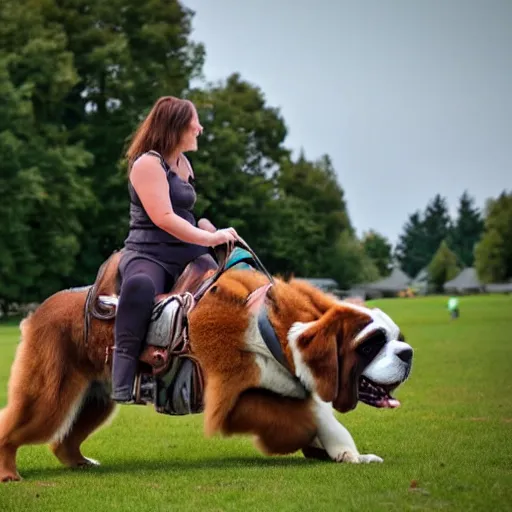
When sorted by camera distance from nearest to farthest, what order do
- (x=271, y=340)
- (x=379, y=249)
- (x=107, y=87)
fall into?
(x=271, y=340), (x=107, y=87), (x=379, y=249)

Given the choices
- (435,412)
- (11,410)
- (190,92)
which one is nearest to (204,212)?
(190,92)

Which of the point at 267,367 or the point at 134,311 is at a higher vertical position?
the point at 134,311

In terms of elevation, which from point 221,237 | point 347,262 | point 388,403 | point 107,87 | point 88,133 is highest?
Answer: point 107,87

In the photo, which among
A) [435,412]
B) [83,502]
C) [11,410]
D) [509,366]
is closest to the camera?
[83,502]

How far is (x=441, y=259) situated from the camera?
164m

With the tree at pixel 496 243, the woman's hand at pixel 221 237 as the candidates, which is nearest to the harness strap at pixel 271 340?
the woman's hand at pixel 221 237

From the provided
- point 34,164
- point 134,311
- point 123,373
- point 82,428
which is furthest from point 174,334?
point 34,164

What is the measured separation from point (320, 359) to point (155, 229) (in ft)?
4.90

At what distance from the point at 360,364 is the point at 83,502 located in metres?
2.07

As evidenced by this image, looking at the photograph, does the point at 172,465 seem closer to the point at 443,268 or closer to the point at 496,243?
the point at 496,243

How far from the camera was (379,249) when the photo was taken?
187 metres

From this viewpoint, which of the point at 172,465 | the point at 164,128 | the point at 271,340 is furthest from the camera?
the point at 172,465

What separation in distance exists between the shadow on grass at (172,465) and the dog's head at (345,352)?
66 cm

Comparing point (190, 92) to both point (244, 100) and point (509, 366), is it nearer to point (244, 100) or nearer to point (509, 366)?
point (244, 100)
